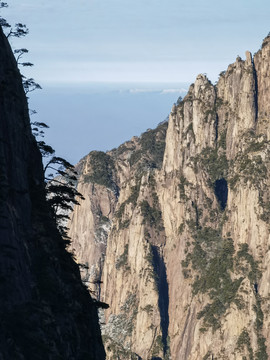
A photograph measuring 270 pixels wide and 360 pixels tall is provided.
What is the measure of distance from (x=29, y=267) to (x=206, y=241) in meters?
133

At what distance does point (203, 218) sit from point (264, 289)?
95.2ft

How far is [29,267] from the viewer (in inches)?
1981

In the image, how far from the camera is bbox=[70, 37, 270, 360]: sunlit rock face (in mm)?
163250

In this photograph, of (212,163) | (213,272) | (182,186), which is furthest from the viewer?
(212,163)

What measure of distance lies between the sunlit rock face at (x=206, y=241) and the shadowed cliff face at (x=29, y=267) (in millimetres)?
103055

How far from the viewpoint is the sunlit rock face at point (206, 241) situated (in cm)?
16325

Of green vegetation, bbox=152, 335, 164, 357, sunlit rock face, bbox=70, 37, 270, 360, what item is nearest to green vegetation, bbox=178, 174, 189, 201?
sunlit rock face, bbox=70, 37, 270, 360

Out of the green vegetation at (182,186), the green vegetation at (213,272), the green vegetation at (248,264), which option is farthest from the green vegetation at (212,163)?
the green vegetation at (248,264)

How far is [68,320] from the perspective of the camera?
53375mm

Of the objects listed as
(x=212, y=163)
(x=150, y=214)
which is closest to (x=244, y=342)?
(x=150, y=214)

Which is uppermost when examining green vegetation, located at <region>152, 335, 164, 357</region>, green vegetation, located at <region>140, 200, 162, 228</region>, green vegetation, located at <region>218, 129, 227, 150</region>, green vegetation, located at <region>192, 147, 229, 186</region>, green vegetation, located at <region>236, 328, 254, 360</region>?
green vegetation, located at <region>218, 129, 227, 150</region>

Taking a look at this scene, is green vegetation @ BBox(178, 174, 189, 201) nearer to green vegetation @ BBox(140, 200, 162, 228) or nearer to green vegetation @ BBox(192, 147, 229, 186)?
green vegetation @ BBox(192, 147, 229, 186)

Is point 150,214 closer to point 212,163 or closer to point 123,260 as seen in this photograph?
point 123,260

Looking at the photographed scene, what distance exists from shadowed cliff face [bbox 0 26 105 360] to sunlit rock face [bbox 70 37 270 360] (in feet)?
338
